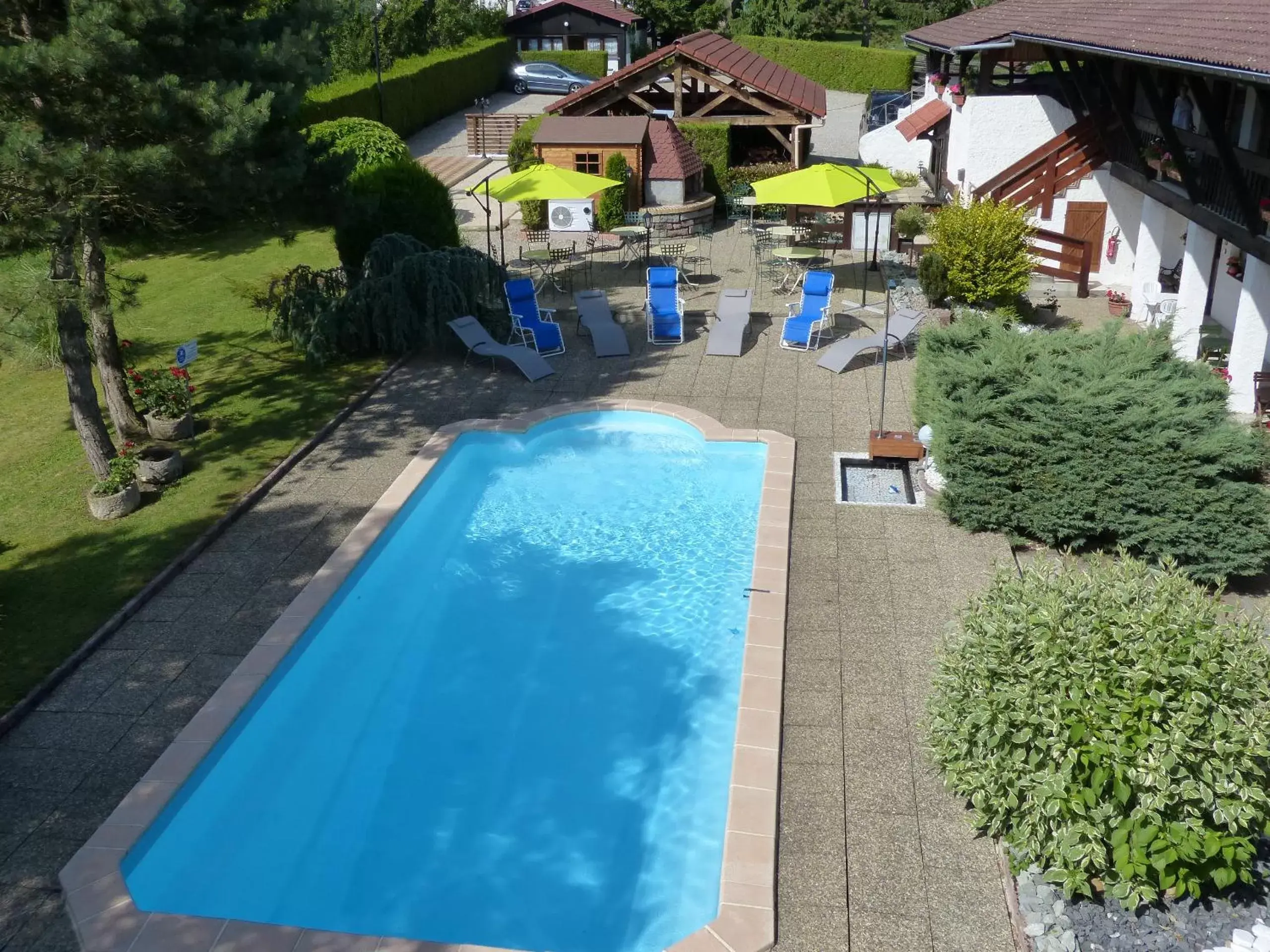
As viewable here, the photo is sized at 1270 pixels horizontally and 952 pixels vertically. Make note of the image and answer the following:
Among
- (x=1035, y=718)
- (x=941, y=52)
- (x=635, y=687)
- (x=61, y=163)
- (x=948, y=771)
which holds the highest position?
(x=941, y=52)

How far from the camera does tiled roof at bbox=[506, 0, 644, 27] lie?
47.6 m

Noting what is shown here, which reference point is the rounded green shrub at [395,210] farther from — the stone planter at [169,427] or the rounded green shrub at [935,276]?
the rounded green shrub at [935,276]

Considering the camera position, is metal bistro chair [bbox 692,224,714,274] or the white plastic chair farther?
Result: metal bistro chair [bbox 692,224,714,274]

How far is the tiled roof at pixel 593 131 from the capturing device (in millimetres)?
24094

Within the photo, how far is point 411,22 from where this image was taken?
42.2 meters

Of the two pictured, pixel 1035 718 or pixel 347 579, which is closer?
pixel 1035 718

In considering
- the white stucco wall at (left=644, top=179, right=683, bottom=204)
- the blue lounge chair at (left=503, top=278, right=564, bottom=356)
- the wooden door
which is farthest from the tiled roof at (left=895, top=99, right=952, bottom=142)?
the blue lounge chair at (left=503, top=278, right=564, bottom=356)

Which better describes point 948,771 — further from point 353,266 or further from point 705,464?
point 353,266

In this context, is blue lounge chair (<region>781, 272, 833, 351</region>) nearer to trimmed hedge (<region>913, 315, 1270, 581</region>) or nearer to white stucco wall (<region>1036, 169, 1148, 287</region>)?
trimmed hedge (<region>913, 315, 1270, 581</region>)

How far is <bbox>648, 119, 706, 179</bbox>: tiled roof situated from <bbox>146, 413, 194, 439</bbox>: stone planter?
45.7ft

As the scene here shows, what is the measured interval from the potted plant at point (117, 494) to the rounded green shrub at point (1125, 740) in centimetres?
898

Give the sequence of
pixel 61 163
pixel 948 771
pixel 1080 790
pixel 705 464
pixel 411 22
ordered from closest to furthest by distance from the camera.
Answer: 1. pixel 1080 790
2. pixel 948 771
3. pixel 61 163
4. pixel 705 464
5. pixel 411 22

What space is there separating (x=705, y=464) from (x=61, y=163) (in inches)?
295

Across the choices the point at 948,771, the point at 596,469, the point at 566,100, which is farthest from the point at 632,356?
the point at 566,100
